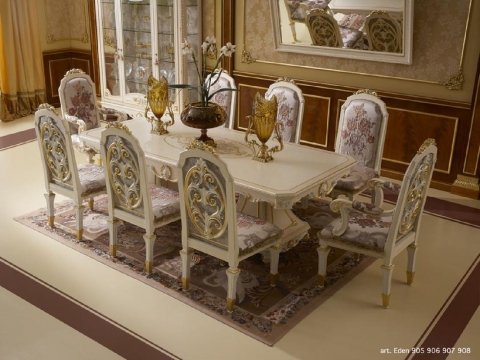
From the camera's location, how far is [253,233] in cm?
294

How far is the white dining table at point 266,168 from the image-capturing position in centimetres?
286

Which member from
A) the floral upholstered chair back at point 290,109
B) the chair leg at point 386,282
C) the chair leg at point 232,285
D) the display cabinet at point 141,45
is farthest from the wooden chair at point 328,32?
the chair leg at point 232,285

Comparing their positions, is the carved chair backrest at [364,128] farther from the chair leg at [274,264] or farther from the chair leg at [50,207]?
the chair leg at [50,207]

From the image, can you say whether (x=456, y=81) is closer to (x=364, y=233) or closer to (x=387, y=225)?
(x=387, y=225)

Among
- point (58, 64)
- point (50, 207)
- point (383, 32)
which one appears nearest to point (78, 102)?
point (50, 207)

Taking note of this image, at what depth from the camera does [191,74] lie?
18.3 feet

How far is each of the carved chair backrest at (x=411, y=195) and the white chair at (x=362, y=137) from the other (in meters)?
0.71

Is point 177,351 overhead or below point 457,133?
below

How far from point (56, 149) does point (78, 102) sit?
0.98 m

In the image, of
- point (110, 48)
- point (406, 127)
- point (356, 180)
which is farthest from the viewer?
point (110, 48)

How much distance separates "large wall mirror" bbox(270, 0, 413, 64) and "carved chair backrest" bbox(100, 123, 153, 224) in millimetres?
2489

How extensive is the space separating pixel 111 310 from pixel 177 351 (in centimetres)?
50

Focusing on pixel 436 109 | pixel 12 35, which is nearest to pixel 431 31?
pixel 436 109

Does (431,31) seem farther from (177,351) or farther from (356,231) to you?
(177,351)
